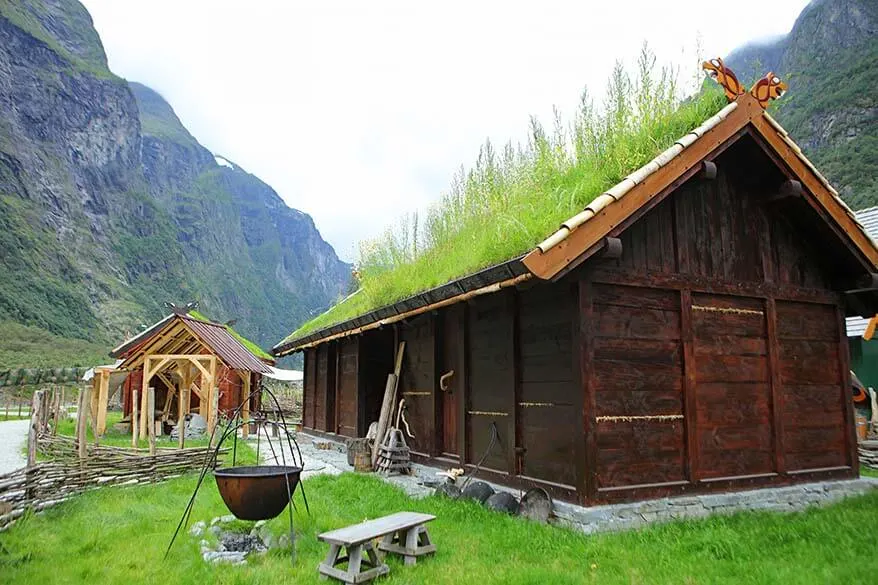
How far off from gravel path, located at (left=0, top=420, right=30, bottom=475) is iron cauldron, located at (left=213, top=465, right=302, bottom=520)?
612 centimetres

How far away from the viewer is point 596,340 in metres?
6.92

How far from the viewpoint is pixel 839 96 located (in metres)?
47.6

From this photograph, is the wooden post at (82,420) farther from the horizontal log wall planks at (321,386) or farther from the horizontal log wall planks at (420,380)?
the horizontal log wall planks at (321,386)

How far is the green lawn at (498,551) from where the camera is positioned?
529cm

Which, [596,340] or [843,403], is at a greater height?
[596,340]

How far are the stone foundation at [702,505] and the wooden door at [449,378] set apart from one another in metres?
3.22

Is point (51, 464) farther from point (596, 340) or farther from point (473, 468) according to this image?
point (596, 340)

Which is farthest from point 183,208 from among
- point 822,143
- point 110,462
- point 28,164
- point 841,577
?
point 841,577

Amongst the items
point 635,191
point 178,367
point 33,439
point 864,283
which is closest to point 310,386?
point 178,367

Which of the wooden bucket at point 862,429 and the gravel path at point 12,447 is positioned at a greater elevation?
the wooden bucket at point 862,429

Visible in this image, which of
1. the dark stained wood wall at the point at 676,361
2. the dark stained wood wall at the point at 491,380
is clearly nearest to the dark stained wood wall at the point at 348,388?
the dark stained wood wall at the point at 676,361

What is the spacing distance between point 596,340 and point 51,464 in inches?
294

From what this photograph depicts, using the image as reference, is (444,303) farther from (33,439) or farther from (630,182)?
(33,439)

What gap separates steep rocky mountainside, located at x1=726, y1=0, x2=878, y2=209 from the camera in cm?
3916
